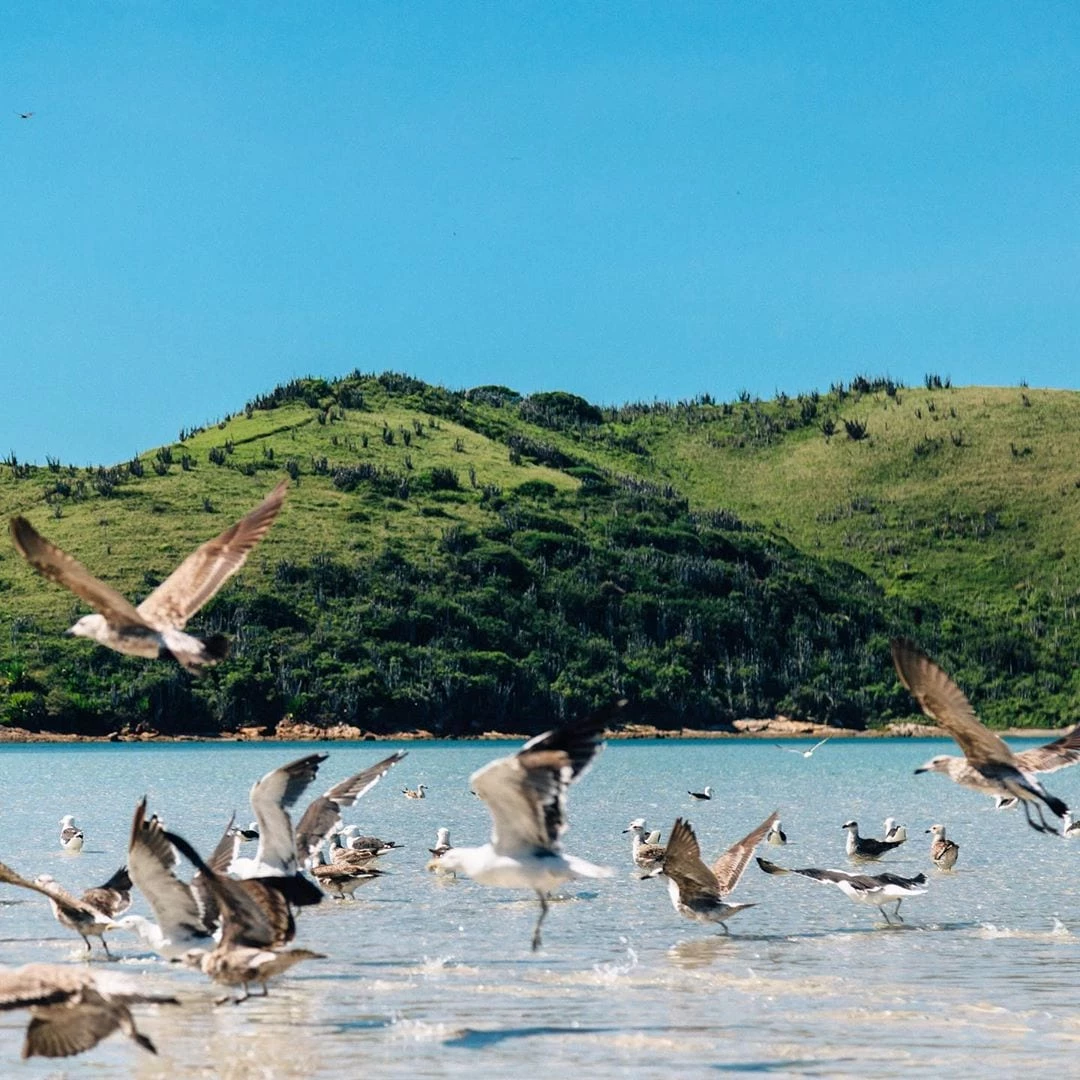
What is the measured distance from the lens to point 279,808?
17.2 m

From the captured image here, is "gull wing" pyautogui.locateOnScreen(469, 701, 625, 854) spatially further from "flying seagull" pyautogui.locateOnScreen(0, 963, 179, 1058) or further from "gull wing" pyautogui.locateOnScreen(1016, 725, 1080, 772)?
"gull wing" pyautogui.locateOnScreen(1016, 725, 1080, 772)

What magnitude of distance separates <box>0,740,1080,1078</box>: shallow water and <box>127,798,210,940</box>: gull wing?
75 centimetres

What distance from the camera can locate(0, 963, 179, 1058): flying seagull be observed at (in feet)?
39.0

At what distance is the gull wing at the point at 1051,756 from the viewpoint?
18922mm

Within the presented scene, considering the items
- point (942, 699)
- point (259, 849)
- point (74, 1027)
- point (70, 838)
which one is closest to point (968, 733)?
point (942, 699)

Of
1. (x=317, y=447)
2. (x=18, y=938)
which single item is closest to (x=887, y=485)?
(x=317, y=447)

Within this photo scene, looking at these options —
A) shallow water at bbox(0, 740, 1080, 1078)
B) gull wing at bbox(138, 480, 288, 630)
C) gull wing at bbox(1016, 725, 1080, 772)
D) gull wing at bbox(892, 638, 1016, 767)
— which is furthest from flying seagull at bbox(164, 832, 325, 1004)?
gull wing at bbox(1016, 725, 1080, 772)

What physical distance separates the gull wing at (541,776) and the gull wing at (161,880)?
3.03 metres

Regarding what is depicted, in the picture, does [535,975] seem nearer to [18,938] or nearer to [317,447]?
[18,938]

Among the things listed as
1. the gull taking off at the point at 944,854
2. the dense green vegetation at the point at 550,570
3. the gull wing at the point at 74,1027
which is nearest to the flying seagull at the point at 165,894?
the gull wing at the point at 74,1027

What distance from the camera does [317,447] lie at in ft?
468

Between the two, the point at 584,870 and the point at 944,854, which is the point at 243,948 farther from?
the point at 944,854

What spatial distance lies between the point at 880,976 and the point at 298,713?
86342 millimetres

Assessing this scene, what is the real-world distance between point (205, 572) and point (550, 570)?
106 metres
